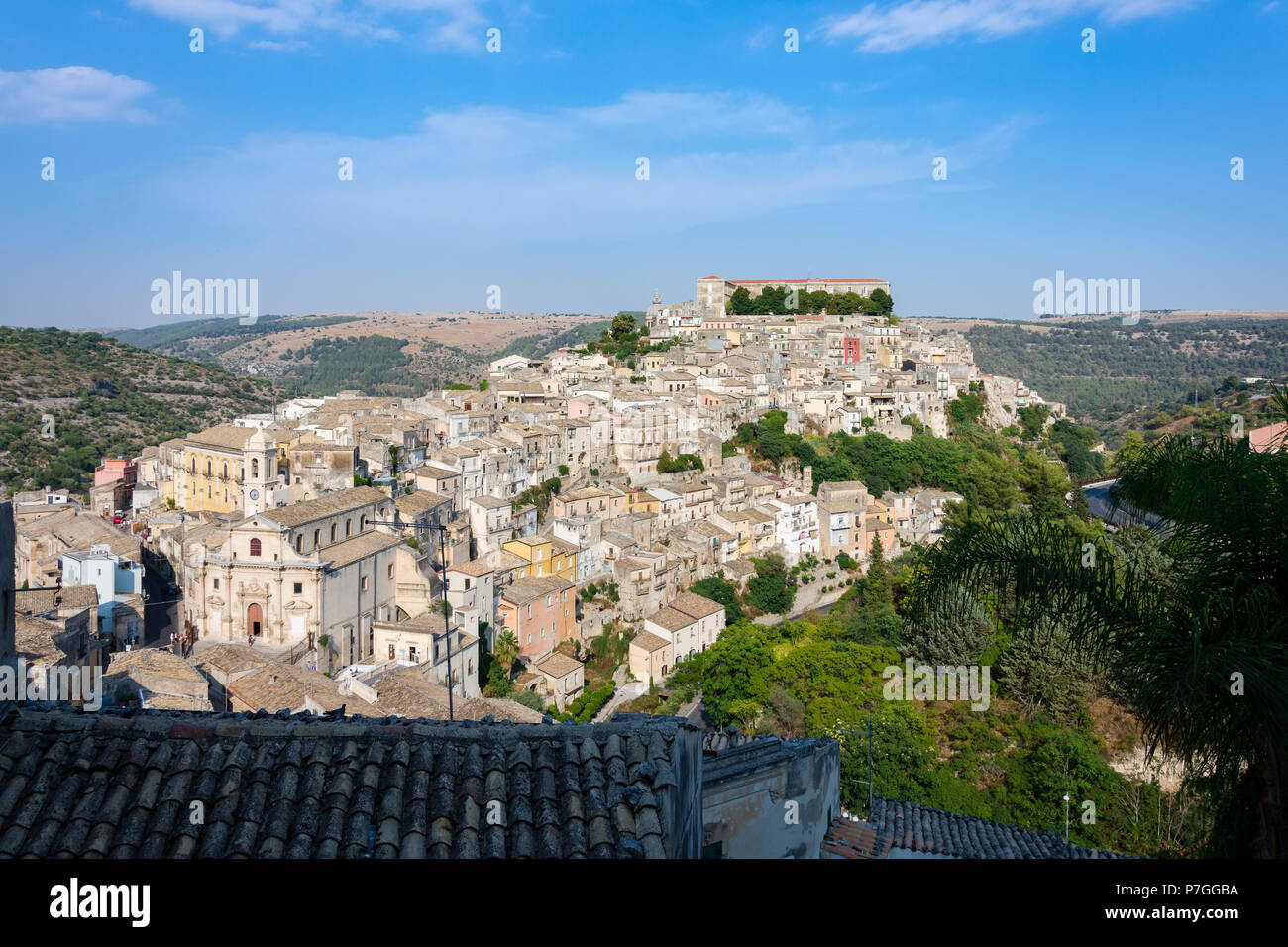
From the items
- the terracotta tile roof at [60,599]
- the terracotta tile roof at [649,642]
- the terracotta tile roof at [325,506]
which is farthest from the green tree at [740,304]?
the terracotta tile roof at [60,599]

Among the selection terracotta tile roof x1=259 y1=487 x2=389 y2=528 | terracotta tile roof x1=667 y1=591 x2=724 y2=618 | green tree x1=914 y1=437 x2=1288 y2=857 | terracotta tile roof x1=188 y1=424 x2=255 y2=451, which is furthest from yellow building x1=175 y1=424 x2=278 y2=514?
green tree x1=914 y1=437 x2=1288 y2=857

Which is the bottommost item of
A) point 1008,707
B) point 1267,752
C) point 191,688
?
point 1008,707

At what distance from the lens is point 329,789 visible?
4117 millimetres

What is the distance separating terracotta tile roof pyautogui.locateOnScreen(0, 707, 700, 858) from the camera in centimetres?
379

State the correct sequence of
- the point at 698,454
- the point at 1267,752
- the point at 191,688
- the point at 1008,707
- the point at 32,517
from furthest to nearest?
the point at 698,454 → the point at 32,517 → the point at 1008,707 → the point at 191,688 → the point at 1267,752

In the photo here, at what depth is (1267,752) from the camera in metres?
5.07

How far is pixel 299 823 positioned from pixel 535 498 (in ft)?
119

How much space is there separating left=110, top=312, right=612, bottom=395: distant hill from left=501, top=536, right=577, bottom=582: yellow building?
73.5 m

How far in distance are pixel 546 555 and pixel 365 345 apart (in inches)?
4754

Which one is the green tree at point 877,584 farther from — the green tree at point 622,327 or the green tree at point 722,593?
the green tree at point 622,327

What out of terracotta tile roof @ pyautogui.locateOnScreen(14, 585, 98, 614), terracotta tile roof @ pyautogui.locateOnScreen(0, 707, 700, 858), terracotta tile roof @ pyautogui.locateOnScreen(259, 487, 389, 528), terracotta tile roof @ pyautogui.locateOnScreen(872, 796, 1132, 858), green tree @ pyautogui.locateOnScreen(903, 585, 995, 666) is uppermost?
terracotta tile roof @ pyautogui.locateOnScreen(0, 707, 700, 858)

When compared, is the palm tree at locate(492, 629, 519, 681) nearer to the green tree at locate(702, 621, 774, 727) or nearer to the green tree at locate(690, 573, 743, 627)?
the green tree at locate(702, 621, 774, 727)
